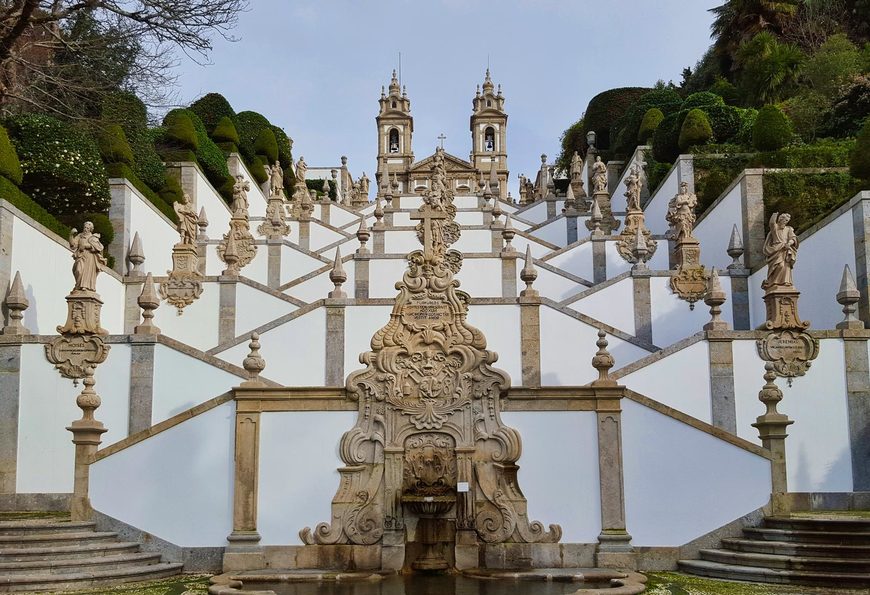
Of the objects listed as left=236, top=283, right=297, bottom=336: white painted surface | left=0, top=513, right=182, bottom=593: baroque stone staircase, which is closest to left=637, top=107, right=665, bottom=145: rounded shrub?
left=236, top=283, right=297, bottom=336: white painted surface

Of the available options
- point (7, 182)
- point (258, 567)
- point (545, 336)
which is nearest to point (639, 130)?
point (545, 336)

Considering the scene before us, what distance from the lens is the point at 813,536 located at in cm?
1179

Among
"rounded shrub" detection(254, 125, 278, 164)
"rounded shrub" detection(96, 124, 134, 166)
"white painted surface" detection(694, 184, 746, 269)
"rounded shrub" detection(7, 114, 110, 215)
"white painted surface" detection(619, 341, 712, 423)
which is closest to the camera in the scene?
"white painted surface" detection(619, 341, 712, 423)

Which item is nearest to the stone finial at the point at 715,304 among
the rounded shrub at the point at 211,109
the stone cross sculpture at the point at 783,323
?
the stone cross sculpture at the point at 783,323

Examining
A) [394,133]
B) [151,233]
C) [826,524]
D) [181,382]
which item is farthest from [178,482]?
[394,133]

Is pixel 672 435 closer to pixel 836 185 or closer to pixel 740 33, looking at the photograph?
pixel 836 185

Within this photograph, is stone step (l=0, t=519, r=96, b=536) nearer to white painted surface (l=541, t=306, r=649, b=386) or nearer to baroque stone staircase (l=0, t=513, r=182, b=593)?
baroque stone staircase (l=0, t=513, r=182, b=593)

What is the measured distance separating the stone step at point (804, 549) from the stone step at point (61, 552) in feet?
26.1

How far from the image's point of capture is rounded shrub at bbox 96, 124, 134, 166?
24.3 meters

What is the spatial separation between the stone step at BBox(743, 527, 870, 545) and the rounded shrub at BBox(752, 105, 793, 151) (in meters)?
16.4

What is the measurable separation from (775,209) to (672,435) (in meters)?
12.5

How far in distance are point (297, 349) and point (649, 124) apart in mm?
22058

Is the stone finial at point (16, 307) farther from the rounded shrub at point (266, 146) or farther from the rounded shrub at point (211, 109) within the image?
the rounded shrub at point (266, 146)

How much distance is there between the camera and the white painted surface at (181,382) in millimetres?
17562
